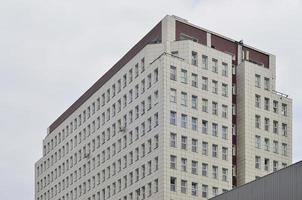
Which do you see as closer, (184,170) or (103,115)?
(184,170)

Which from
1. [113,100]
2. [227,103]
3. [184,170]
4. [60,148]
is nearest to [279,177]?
[184,170]

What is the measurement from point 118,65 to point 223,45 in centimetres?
1541

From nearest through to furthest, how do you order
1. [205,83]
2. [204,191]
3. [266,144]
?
[204,191]
[205,83]
[266,144]

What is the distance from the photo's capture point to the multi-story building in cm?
10856

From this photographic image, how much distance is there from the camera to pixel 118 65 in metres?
123

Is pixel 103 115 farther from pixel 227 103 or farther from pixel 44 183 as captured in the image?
pixel 44 183

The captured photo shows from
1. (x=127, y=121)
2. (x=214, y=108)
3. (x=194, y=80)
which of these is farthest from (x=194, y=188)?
(x=127, y=121)

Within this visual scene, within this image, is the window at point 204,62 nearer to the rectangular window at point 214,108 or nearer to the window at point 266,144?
the rectangular window at point 214,108

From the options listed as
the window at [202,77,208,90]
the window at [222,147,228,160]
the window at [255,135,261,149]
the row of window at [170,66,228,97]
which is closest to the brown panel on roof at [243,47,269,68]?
the row of window at [170,66,228,97]

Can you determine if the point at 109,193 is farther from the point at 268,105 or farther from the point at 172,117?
the point at 268,105

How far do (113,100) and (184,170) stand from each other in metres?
19.5

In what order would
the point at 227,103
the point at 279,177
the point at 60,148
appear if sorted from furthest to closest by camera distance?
the point at 60,148 → the point at 227,103 → the point at 279,177

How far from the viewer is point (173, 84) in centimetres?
10975

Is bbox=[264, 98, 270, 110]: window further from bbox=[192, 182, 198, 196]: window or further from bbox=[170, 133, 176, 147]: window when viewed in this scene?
bbox=[192, 182, 198, 196]: window
